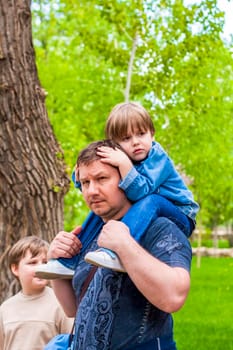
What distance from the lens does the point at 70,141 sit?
2488 centimetres

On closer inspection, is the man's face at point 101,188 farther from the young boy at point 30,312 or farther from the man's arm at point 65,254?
the young boy at point 30,312

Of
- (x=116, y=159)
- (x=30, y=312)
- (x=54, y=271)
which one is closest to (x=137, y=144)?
(x=116, y=159)

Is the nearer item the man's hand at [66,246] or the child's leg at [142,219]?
the child's leg at [142,219]

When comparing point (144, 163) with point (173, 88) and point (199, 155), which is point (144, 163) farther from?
point (199, 155)

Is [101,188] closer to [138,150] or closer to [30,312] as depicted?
[138,150]

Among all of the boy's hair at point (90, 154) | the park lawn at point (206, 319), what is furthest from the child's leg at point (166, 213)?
the park lawn at point (206, 319)

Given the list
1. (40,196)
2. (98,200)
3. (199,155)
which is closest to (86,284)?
(98,200)

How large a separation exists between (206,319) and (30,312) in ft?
40.5

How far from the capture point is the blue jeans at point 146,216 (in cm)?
296

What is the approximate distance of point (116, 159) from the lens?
3033 mm

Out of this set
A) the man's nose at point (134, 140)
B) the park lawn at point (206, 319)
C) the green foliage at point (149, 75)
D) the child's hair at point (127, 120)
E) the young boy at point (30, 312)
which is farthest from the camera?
the green foliage at point (149, 75)

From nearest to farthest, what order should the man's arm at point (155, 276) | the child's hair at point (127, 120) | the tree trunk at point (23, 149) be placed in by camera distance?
the man's arm at point (155, 276), the child's hair at point (127, 120), the tree trunk at point (23, 149)

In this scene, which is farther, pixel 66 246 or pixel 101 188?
pixel 66 246

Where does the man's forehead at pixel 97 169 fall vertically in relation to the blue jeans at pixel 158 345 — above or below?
above
